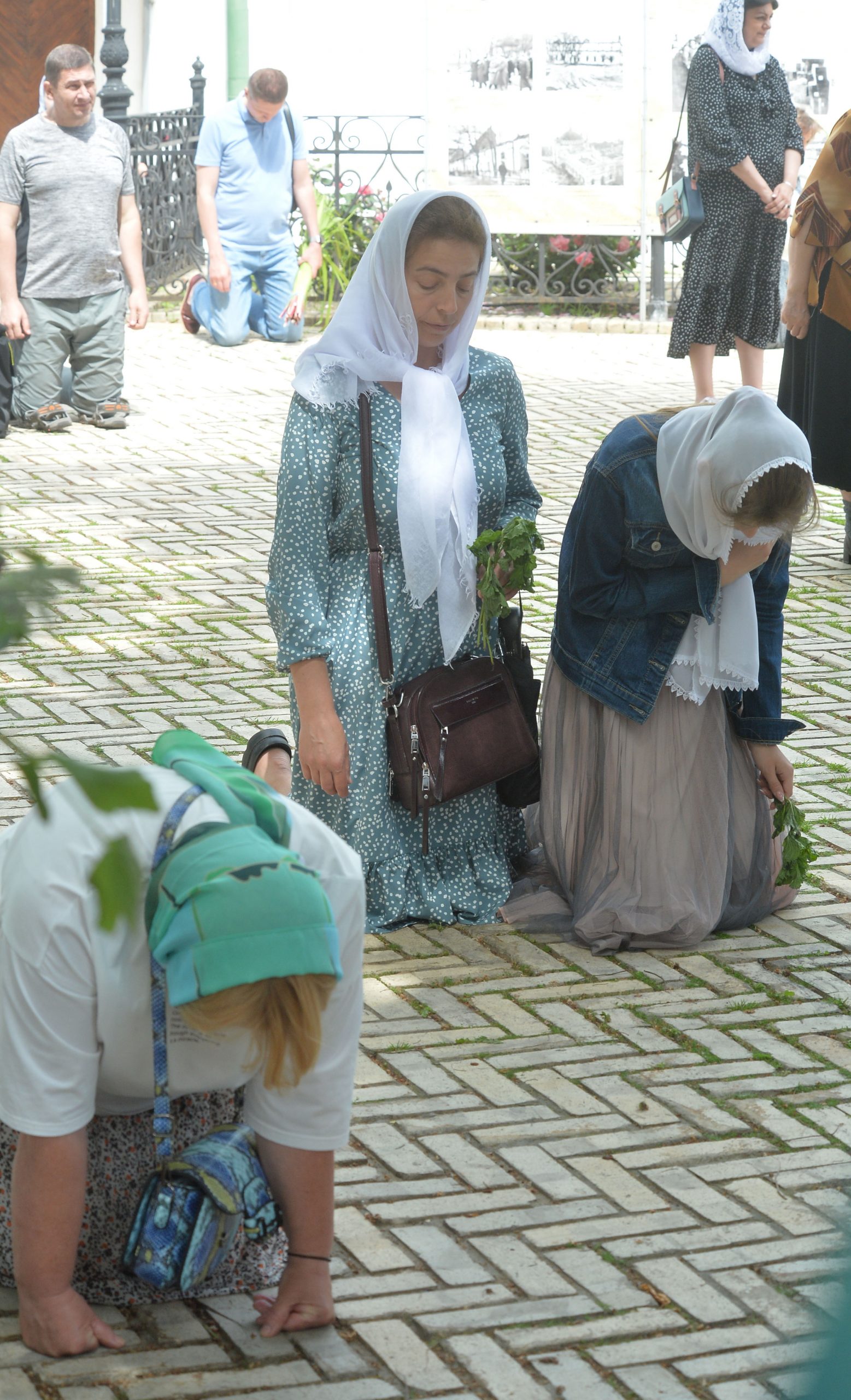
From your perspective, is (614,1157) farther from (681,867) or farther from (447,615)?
(447,615)

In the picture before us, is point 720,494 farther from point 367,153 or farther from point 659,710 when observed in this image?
point 367,153

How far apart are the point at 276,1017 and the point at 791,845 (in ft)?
7.74

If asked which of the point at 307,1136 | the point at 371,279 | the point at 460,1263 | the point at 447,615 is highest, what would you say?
the point at 371,279

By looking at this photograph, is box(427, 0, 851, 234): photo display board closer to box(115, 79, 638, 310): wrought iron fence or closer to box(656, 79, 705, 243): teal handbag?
box(115, 79, 638, 310): wrought iron fence

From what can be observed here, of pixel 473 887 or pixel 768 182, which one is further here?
pixel 768 182

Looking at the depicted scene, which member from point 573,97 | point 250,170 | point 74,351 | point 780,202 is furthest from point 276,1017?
point 573,97

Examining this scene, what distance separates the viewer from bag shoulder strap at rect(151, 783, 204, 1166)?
2.52 metres

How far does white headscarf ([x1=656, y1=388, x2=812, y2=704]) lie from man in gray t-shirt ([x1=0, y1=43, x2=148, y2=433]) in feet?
20.9

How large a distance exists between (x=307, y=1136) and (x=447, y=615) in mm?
1865

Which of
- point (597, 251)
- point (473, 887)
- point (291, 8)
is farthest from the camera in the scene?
point (291, 8)

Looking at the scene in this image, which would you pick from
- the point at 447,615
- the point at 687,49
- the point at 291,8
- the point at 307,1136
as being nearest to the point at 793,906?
the point at 447,615

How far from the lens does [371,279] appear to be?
4.20 metres

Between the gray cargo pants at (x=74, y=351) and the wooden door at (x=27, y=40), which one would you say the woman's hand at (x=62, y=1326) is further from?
the wooden door at (x=27, y=40)

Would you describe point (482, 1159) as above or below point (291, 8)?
below
